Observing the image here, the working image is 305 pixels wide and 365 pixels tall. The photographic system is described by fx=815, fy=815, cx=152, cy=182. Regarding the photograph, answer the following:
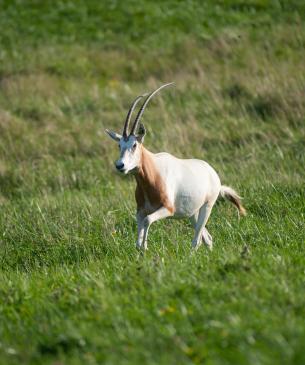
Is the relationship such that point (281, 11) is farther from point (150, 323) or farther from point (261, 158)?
point (150, 323)

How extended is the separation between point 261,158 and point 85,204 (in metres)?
3.21

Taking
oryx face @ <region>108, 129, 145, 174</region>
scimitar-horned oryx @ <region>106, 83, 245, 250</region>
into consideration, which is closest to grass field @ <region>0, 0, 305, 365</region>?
scimitar-horned oryx @ <region>106, 83, 245, 250</region>

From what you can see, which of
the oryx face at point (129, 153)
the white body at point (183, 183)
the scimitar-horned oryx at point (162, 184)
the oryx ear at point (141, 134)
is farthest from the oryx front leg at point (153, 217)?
the oryx ear at point (141, 134)

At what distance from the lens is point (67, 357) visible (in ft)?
16.1

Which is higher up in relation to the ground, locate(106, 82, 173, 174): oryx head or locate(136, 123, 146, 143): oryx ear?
locate(136, 123, 146, 143): oryx ear

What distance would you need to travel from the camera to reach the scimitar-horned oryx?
7504mm

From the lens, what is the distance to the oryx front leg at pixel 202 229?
812 cm

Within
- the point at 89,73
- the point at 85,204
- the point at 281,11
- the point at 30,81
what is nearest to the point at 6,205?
the point at 85,204

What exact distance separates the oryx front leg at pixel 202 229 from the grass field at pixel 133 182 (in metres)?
0.15

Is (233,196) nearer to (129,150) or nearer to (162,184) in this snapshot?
(162,184)

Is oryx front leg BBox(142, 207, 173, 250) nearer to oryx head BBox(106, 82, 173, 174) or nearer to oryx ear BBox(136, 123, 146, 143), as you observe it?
oryx head BBox(106, 82, 173, 174)

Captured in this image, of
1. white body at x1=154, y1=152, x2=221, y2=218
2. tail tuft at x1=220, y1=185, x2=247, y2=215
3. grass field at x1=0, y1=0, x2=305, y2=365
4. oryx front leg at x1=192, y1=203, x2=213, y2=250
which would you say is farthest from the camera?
tail tuft at x1=220, y1=185, x2=247, y2=215

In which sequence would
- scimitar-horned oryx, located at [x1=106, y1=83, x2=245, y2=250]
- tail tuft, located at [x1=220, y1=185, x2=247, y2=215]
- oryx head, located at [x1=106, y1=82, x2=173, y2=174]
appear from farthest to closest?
1. tail tuft, located at [x1=220, y1=185, x2=247, y2=215]
2. scimitar-horned oryx, located at [x1=106, y1=83, x2=245, y2=250]
3. oryx head, located at [x1=106, y1=82, x2=173, y2=174]

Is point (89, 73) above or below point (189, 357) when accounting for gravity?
below
